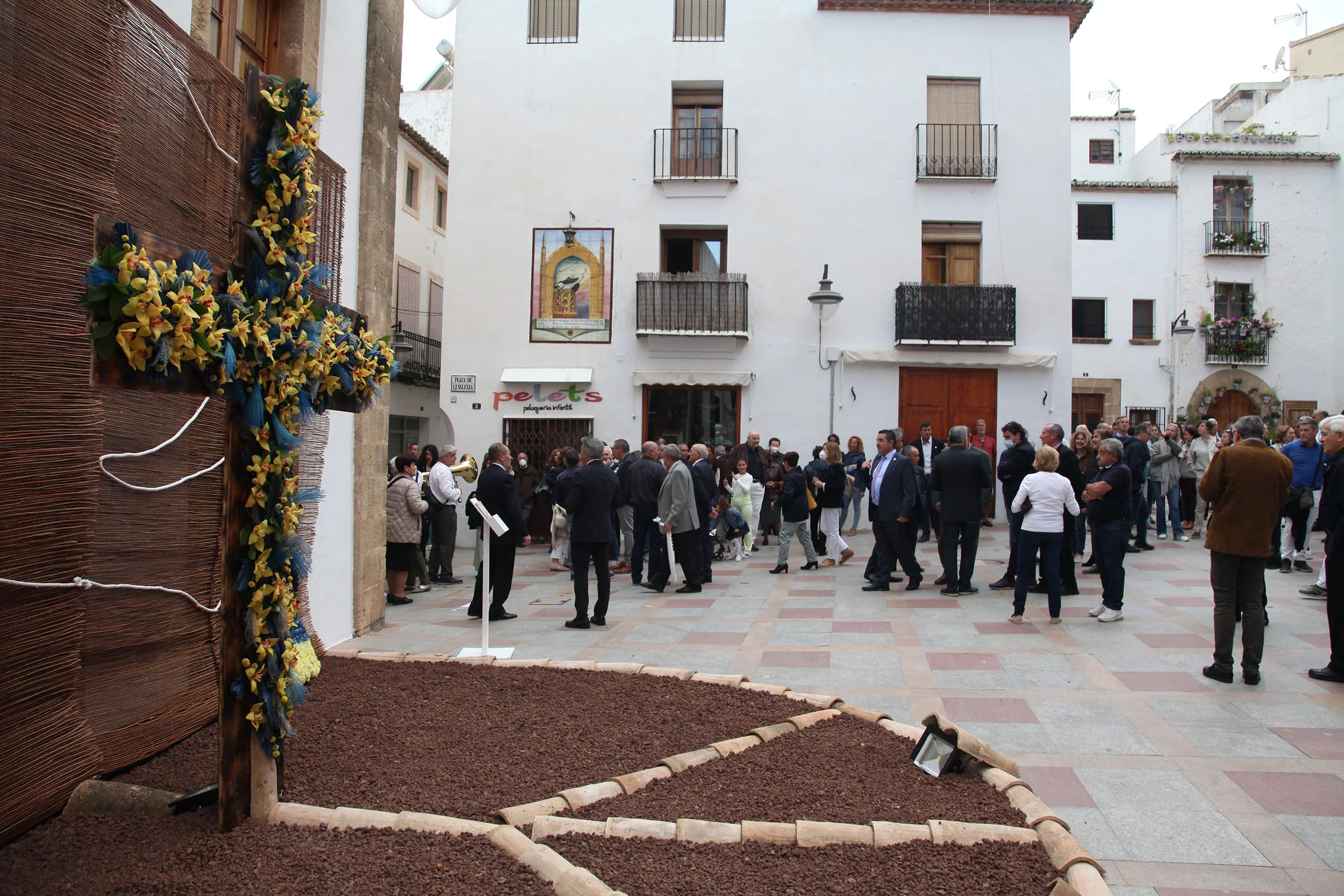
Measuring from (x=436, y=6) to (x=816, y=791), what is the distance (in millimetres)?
6291

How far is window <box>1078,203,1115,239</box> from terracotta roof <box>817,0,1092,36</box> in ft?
27.6

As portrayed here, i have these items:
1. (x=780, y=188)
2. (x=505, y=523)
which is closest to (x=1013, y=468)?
(x=505, y=523)

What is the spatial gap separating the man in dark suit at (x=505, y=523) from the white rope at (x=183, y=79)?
14.0 ft

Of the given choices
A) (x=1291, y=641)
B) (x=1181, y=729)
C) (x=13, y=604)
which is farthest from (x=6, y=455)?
(x=1291, y=641)

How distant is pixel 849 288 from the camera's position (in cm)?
1738

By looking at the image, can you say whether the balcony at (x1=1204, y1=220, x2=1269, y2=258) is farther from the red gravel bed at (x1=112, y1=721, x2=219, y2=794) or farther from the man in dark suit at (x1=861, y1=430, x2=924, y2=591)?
the red gravel bed at (x1=112, y1=721, x2=219, y2=794)

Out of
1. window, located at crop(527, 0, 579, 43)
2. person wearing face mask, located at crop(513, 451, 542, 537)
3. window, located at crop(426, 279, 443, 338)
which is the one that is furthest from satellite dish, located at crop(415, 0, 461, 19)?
window, located at crop(426, 279, 443, 338)

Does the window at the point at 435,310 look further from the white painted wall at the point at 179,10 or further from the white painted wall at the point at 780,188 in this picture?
the white painted wall at the point at 179,10

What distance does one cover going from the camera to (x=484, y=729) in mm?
4484

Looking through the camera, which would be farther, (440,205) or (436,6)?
(440,205)

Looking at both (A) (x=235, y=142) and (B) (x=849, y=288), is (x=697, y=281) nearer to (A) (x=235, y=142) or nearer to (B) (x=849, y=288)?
(B) (x=849, y=288)

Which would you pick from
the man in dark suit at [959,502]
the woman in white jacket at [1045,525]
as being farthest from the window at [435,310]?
the woman in white jacket at [1045,525]

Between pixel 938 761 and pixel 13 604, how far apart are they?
12.5 feet

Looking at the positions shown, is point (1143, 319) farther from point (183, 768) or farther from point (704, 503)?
point (183, 768)
